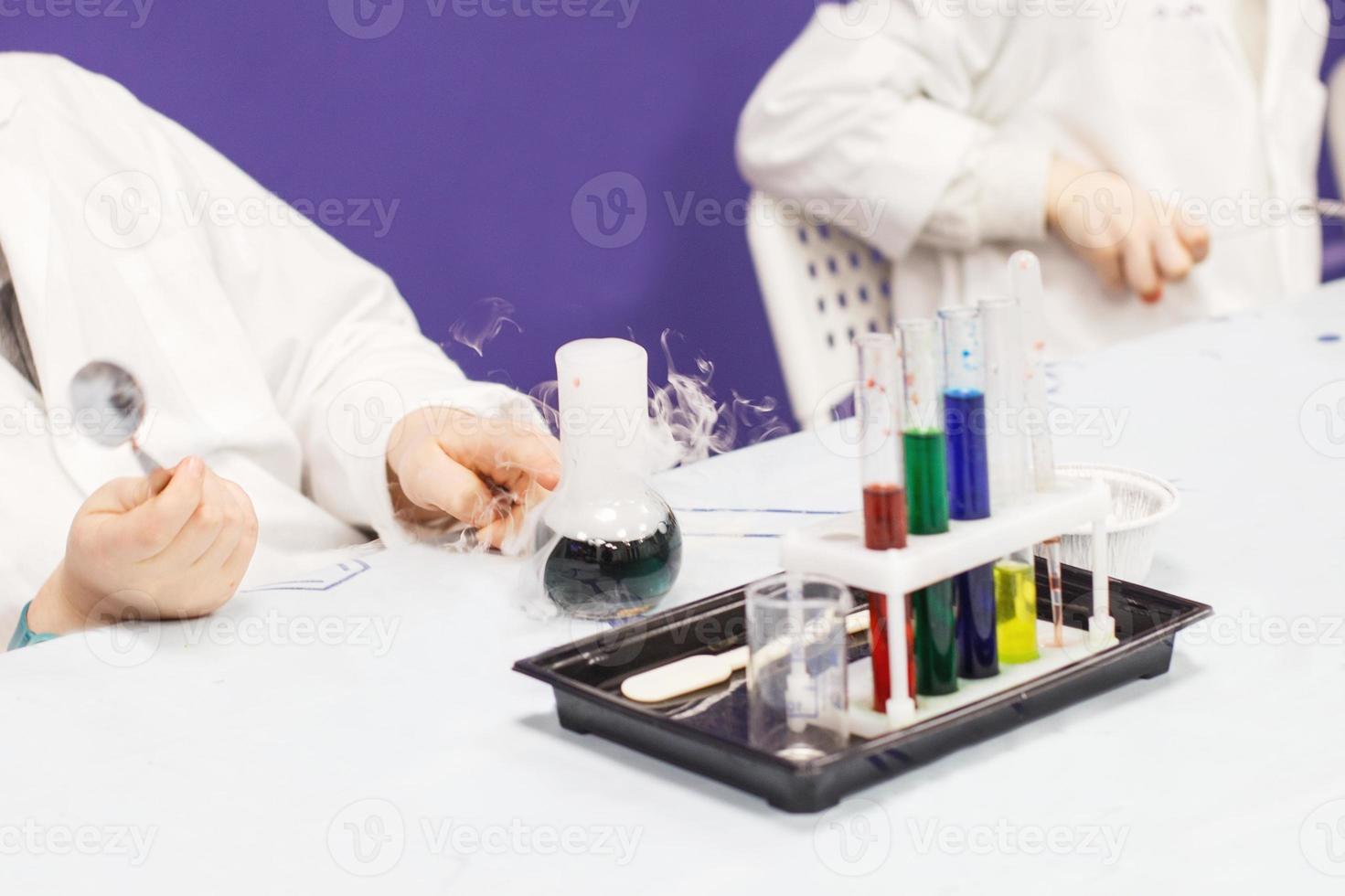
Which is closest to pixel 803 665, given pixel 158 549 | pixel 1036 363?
pixel 1036 363

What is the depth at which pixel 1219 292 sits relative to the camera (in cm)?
199

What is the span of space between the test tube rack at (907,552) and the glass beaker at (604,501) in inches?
7.0

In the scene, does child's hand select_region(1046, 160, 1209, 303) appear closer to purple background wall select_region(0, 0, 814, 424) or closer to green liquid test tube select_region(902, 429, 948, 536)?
purple background wall select_region(0, 0, 814, 424)

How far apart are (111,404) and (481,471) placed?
357 mm

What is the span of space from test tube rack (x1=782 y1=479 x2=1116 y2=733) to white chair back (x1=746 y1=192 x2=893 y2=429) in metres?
0.87

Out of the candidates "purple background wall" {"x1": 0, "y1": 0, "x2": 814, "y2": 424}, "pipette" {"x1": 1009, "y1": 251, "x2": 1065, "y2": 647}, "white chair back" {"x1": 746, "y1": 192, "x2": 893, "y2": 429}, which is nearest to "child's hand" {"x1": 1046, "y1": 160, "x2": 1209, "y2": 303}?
"white chair back" {"x1": 746, "y1": 192, "x2": 893, "y2": 429}

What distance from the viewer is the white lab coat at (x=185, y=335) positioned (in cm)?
111

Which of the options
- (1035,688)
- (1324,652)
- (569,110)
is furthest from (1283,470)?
(569,110)

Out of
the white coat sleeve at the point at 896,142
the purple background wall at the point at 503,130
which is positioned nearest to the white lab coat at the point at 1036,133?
the white coat sleeve at the point at 896,142

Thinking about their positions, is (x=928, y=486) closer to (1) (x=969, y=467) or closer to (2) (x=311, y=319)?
(1) (x=969, y=467)

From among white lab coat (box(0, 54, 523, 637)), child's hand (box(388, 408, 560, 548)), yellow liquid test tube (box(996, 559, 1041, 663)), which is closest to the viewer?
yellow liquid test tube (box(996, 559, 1041, 663))

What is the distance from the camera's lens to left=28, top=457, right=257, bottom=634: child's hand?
32.3 inches

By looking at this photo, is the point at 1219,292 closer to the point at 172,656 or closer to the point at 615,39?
the point at 615,39

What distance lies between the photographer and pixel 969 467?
665 mm
